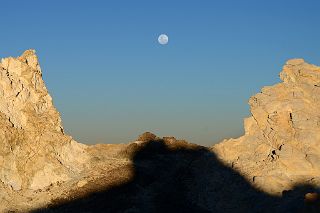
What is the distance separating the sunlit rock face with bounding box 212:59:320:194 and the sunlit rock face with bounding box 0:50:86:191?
15.2 metres

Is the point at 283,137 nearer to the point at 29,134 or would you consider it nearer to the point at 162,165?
the point at 162,165

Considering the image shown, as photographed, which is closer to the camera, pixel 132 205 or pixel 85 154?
pixel 132 205

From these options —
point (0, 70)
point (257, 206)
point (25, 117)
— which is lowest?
point (257, 206)

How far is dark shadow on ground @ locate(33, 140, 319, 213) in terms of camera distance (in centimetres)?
3669

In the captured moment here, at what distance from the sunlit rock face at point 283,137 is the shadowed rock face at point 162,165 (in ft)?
0.27

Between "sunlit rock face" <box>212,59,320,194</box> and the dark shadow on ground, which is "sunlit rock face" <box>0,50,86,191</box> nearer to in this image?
the dark shadow on ground

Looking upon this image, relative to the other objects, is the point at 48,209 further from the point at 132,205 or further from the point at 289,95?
the point at 289,95

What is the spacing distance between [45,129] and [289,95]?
22718 mm

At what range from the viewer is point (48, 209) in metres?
37.8

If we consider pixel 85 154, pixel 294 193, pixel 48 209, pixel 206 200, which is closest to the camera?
pixel 294 193

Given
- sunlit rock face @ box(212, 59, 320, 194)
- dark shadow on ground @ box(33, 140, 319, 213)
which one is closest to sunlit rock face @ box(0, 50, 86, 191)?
dark shadow on ground @ box(33, 140, 319, 213)

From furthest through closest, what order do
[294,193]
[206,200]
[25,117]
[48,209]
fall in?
[25,117] < [206,200] < [48,209] < [294,193]

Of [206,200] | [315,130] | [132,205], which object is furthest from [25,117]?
[315,130]

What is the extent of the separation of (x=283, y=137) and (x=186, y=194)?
32.0 ft
